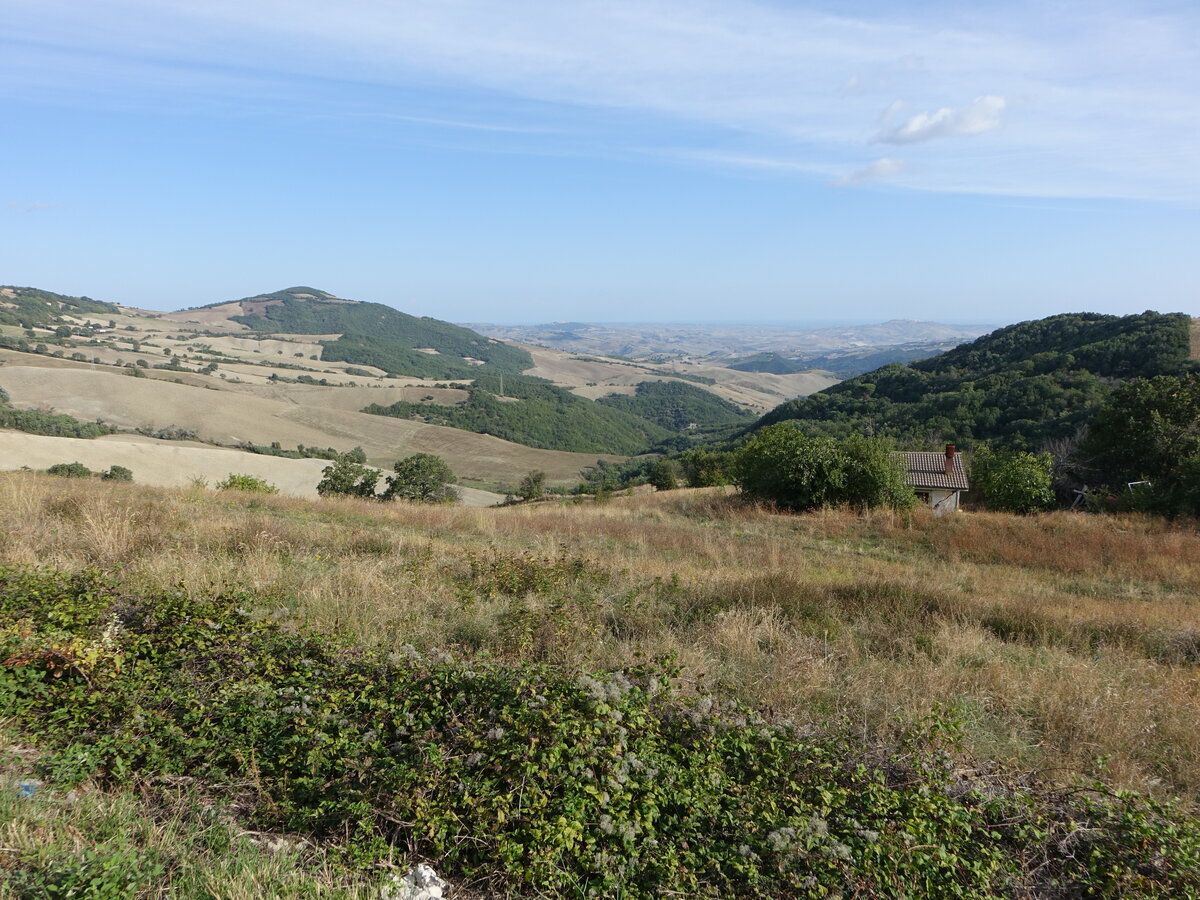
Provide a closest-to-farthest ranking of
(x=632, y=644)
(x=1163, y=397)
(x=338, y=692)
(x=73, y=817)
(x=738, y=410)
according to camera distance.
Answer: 1. (x=73, y=817)
2. (x=338, y=692)
3. (x=632, y=644)
4. (x=1163, y=397)
5. (x=738, y=410)

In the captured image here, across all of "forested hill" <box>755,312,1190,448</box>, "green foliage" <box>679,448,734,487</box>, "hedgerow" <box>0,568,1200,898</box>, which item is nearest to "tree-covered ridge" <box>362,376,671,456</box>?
"forested hill" <box>755,312,1190,448</box>

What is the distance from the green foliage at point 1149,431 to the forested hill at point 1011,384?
580 inches

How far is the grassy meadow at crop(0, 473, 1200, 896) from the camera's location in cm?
281

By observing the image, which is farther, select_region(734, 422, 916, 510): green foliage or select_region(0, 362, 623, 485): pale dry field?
select_region(0, 362, 623, 485): pale dry field

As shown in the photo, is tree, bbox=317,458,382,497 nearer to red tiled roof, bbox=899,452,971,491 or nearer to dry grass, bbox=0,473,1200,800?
dry grass, bbox=0,473,1200,800

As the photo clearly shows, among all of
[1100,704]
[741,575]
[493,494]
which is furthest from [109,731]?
[493,494]

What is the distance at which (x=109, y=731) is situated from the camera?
347 centimetres

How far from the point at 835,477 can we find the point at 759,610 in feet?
47.5

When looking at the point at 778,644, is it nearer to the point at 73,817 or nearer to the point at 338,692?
the point at 338,692

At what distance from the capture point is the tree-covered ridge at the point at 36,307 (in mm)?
146375

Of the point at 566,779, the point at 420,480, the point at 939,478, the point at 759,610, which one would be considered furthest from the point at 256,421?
the point at 566,779

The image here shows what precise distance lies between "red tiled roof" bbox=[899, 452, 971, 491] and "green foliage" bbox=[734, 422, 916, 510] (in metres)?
7.82

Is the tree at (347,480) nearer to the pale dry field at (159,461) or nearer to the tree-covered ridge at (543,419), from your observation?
the pale dry field at (159,461)

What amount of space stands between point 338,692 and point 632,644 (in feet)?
7.50
